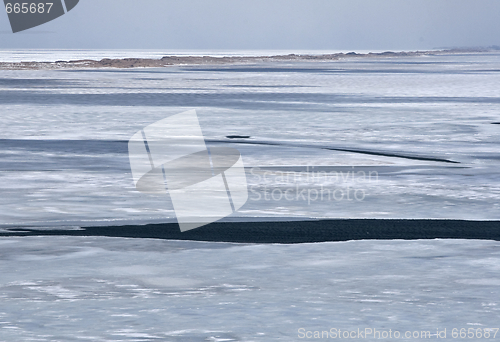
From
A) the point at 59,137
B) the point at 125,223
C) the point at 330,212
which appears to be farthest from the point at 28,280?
the point at 59,137

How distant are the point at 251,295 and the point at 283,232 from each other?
2.09 m

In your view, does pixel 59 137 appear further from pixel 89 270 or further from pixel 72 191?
pixel 89 270

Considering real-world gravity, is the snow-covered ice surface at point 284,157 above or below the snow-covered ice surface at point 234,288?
below

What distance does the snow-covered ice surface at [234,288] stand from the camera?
4805 mm
